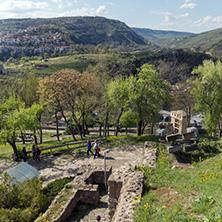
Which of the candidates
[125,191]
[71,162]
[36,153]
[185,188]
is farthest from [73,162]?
[185,188]

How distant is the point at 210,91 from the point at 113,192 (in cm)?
1970

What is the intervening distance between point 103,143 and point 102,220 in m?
10.1

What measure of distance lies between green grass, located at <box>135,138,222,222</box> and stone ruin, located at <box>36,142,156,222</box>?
1.42 ft

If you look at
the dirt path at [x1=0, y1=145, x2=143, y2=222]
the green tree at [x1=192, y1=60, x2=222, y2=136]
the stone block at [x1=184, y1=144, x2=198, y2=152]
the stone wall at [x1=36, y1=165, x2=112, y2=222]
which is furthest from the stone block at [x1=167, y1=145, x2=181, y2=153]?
the green tree at [x1=192, y1=60, x2=222, y2=136]

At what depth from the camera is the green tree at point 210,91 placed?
23.0 meters

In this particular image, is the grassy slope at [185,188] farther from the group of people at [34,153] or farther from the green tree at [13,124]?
the green tree at [13,124]

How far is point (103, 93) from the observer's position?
933 inches

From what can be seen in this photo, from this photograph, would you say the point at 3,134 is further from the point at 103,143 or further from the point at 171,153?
the point at 171,153

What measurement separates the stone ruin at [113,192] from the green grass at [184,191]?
433 mm

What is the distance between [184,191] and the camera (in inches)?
330

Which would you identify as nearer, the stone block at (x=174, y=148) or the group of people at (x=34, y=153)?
the stone block at (x=174, y=148)

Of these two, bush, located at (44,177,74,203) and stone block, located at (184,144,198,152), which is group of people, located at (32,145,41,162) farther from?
stone block, located at (184,144,198,152)

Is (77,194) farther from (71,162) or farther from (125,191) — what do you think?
(71,162)

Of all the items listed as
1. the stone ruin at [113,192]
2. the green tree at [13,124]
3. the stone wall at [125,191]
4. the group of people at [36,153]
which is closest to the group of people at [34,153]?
the group of people at [36,153]
